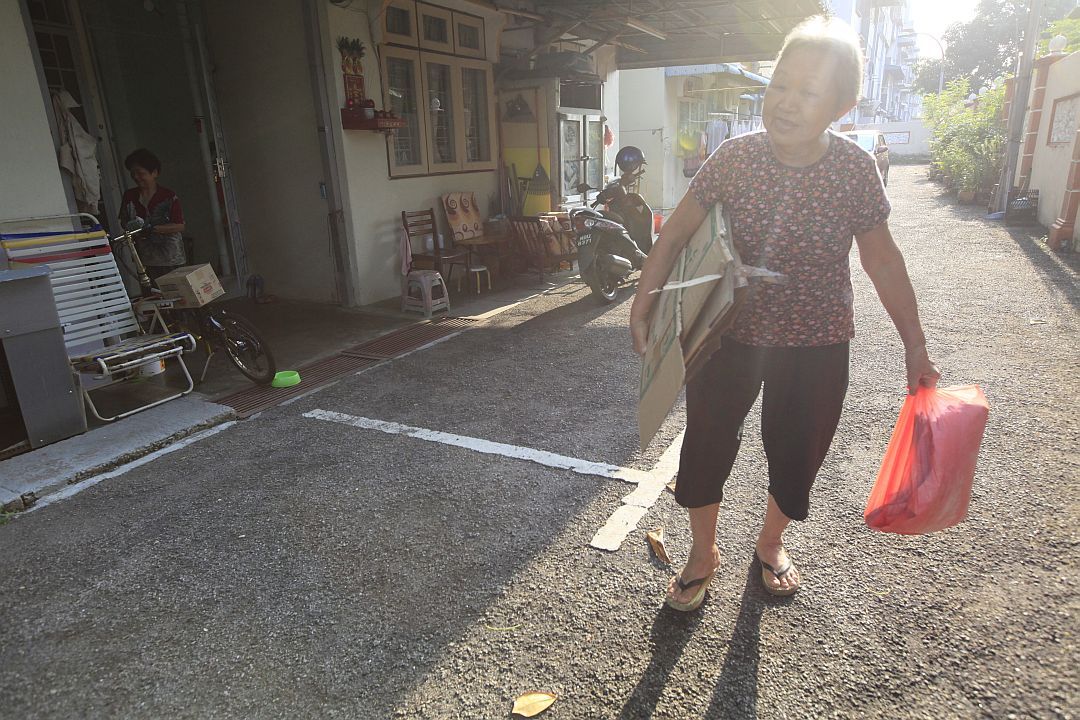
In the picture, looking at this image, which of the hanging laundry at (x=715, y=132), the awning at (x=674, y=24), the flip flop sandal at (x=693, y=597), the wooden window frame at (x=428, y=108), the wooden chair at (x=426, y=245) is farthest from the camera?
the hanging laundry at (x=715, y=132)

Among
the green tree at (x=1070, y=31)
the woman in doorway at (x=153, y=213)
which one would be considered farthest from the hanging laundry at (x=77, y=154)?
the green tree at (x=1070, y=31)

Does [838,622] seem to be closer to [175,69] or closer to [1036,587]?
[1036,587]

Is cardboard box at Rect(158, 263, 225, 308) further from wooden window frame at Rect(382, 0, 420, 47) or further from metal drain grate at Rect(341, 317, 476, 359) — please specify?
wooden window frame at Rect(382, 0, 420, 47)

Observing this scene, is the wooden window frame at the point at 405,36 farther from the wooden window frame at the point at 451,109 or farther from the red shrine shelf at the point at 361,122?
the red shrine shelf at the point at 361,122

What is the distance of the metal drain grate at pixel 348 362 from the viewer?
4.80 meters

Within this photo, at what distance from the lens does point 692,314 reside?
1786 mm

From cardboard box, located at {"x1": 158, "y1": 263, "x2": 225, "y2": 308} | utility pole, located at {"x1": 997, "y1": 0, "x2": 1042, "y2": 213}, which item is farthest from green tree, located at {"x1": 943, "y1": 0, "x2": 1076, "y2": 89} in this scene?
cardboard box, located at {"x1": 158, "y1": 263, "x2": 225, "y2": 308}

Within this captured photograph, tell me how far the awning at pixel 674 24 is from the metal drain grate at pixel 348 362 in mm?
4336

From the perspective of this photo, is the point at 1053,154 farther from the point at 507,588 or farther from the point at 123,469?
the point at 123,469

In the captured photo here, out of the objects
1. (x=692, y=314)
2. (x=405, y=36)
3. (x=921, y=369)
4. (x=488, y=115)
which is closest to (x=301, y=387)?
(x=692, y=314)

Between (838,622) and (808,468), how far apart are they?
0.59 metres

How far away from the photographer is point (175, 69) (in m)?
7.53

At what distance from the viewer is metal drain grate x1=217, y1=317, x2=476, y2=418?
4797 millimetres

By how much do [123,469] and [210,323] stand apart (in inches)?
63.2
